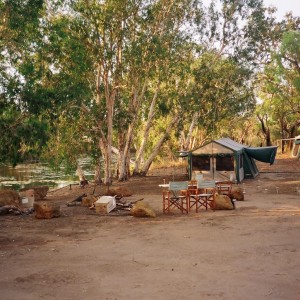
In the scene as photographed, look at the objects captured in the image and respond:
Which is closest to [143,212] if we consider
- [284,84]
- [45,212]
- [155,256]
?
[45,212]

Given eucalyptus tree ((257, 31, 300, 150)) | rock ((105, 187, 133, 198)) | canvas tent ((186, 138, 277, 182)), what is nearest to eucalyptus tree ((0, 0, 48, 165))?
rock ((105, 187, 133, 198))

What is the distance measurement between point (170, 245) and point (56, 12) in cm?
1830

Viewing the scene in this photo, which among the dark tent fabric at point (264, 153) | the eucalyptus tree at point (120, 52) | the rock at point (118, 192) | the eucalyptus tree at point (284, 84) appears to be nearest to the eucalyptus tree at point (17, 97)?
the rock at point (118, 192)

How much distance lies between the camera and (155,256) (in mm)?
8102

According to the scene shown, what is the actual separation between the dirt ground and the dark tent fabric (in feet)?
34.0

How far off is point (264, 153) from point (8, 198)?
15110 mm

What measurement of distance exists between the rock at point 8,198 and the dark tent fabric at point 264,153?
14.2 m

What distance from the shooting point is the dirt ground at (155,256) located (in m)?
6.20

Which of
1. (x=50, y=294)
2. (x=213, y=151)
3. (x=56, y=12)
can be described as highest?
(x=56, y=12)

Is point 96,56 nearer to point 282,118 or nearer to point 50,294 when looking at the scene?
point 50,294

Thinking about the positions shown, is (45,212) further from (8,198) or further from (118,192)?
(118,192)

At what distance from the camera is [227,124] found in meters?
49.0

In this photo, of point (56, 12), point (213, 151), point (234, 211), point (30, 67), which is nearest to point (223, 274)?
point (234, 211)

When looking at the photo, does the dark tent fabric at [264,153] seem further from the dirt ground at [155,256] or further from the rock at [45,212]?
the rock at [45,212]
